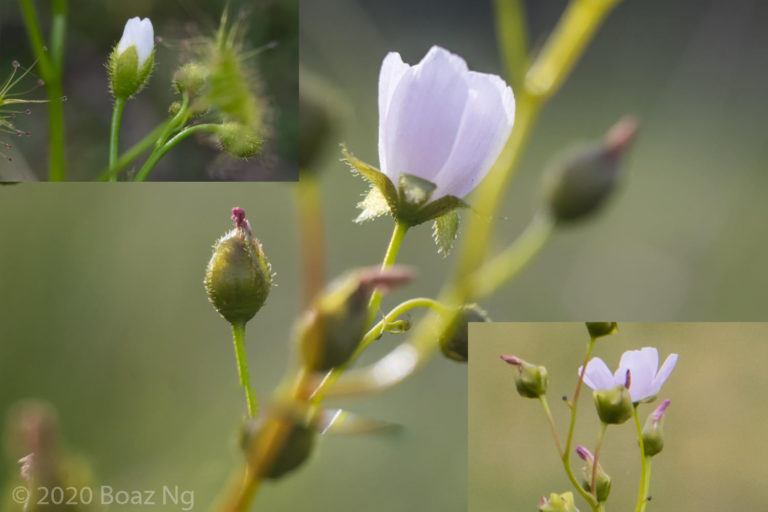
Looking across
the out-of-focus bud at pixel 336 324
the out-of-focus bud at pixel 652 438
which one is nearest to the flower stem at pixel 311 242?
the out-of-focus bud at pixel 336 324

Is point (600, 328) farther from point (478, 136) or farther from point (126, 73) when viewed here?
point (126, 73)

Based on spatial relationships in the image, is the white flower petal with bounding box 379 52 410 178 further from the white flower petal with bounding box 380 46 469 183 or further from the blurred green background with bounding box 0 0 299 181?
the blurred green background with bounding box 0 0 299 181

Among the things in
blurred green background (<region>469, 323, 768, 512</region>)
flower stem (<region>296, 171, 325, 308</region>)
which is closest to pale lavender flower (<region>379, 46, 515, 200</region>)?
flower stem (<region>296, 171, 325, 308</region>)

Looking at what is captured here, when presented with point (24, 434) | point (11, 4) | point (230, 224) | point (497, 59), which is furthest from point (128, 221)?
point (24, 434)

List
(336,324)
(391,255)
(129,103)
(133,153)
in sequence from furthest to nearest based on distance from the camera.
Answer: (129,103), (133,153), (391,255), (336,324)

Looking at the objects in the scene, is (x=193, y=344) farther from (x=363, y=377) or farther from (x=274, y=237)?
(x=363, y=377)

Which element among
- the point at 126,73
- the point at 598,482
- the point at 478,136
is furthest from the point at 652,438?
the point at 126,73
